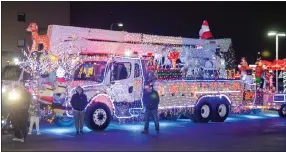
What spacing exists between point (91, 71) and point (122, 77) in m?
1.11

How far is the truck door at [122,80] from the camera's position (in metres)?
18.6

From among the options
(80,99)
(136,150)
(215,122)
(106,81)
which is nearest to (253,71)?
(215,122)

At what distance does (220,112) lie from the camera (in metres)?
22.3

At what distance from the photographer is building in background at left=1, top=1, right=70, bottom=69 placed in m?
40.1

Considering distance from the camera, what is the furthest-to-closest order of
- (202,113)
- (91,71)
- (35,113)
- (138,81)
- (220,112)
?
(220,112) → (202,113) → (138,81) → (91,71) → (35,113)

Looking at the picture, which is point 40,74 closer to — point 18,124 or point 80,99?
point 80,99

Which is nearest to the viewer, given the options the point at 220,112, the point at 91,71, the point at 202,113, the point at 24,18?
the point at 91,71

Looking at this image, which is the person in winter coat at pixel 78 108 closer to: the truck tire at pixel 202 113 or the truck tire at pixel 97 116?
the truck tire at pixel 97 116

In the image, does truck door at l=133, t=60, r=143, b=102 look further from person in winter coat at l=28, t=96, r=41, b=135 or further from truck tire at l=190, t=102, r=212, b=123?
person in winter coat at l=28, t=96, r=41, b=135

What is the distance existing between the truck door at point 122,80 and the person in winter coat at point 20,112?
378 centimetres

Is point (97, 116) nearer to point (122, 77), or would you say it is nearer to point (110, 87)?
point (110, 87)

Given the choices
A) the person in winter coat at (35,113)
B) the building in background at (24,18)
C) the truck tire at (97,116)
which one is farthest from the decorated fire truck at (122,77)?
the building in background at (24,18)

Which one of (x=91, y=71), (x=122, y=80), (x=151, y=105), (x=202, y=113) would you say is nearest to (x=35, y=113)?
(x=91, y=71)

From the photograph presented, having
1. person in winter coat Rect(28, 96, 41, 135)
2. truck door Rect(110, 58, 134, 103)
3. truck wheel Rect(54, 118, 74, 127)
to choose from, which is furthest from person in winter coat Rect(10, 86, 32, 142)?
truck door Rect(110, 58, 134, 103)
